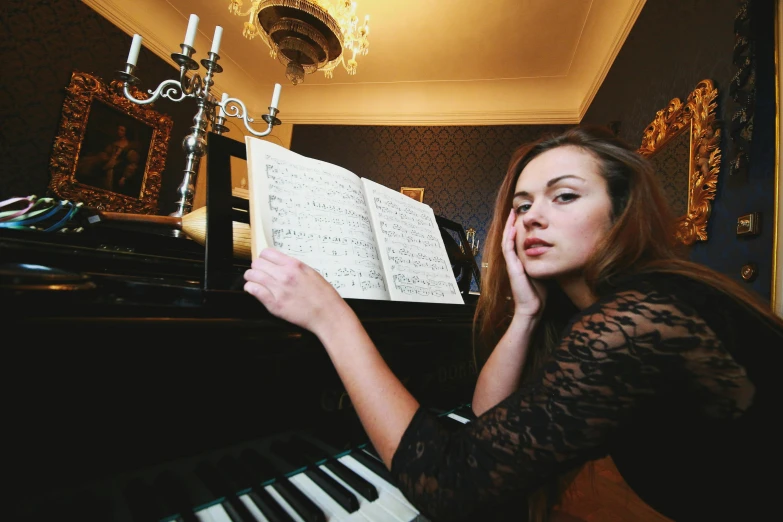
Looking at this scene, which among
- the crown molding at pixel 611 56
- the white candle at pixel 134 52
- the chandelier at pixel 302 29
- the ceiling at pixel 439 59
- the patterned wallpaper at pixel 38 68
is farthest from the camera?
the ceiling at pixel 439 59

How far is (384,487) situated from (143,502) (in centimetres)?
41

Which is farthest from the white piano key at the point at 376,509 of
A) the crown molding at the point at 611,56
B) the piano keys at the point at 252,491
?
the crown molding at the point at 611,56

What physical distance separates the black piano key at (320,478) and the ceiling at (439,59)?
14.4 feet

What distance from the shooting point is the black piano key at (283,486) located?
60 centimetres

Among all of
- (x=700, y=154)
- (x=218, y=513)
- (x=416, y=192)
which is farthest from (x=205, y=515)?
(x=416, y=192)

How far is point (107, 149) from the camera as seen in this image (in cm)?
417

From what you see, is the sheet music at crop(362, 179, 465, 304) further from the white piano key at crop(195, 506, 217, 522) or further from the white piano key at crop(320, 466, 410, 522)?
A: the white piano key at crop(195, 506, 217, 522)

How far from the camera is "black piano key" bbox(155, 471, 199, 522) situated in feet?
1.81

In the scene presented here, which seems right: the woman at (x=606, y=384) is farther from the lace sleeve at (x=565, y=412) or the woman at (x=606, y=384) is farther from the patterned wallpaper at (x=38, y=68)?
the patterned wallpaper at (x=38, y=68)

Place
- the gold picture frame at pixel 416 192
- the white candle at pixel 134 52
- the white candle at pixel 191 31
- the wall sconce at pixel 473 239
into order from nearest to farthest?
1. the white candle at pixel 134 52
2. the white candle at pixel 191 31
3. the wall sconce at pixel 473 239
4. the gold picture frame at pixel 416 192

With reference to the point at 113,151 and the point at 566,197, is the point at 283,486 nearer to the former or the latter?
the point at 566,197

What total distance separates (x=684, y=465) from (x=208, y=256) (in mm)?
1103

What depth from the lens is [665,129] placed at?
8.68ft

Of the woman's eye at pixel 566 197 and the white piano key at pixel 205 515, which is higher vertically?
the woman's eye at pixel 566 197
